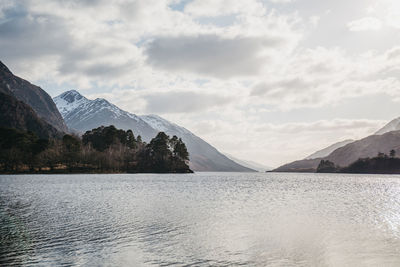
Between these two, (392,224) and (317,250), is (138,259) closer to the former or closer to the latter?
(317,250)

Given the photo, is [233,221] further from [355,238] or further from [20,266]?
[20,266]

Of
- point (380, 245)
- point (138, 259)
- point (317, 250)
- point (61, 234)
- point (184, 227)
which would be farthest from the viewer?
point (184, 227)

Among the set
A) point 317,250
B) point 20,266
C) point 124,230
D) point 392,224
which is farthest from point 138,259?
point 392,224

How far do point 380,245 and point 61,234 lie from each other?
1273 inches

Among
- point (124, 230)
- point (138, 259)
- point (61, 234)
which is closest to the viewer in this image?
point (138, 259)

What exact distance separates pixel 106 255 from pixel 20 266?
20.5ft

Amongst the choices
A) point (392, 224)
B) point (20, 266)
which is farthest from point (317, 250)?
point (20, 266)

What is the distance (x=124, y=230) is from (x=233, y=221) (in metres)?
15.0

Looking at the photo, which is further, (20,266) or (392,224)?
(392,224)

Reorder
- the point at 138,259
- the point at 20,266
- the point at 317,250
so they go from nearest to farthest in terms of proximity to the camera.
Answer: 1. the point at 20,266
2. the point at 138,259
3. the point at 317,250

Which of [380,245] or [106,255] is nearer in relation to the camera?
[106,255]

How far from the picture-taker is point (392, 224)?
44938mm

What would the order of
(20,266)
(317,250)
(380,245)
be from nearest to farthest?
(20,266) < (317,250) < (380,245)

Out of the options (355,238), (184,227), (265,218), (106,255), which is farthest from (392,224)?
(106,255)
